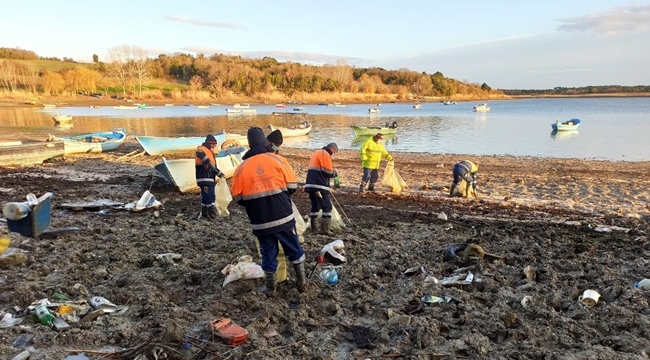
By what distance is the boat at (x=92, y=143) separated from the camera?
1938 cm

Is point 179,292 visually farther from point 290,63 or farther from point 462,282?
point 290,63

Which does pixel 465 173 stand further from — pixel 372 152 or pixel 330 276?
pixel 330 276

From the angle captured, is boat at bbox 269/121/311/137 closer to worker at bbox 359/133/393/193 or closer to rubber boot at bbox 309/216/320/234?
worker at bbox 359/133/393/193

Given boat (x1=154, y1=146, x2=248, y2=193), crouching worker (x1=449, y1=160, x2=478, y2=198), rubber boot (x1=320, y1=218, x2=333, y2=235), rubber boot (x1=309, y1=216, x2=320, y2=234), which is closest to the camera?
rubber boot (x1=320, y1=218, x2=333, y2=235)

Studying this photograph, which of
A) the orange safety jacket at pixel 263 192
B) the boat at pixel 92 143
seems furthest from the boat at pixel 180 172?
the boat at pixel 92 143

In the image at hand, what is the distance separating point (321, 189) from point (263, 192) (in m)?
3.10

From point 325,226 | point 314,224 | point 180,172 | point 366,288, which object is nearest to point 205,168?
point 314,224

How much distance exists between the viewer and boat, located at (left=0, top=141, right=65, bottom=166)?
51.3 feet

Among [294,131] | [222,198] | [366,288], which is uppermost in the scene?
[222,198]

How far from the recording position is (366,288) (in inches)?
204

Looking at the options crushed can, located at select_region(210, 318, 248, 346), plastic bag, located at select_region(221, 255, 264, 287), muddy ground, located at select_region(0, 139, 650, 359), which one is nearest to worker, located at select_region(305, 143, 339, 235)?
muddy ground, located at select_region(0, 139, 650, 359)

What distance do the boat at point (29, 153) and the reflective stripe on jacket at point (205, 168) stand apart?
10.9 metres

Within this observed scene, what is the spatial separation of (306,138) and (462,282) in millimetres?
26789

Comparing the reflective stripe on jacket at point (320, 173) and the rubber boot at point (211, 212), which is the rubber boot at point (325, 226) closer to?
the reflective stripe on jacket at point (320, 173)
